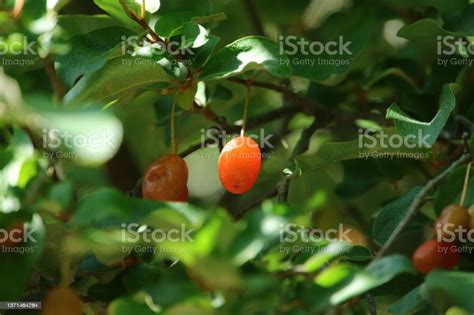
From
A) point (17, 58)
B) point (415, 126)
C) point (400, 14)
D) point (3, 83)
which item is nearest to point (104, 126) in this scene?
point (415, 126)

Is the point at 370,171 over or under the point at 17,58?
under

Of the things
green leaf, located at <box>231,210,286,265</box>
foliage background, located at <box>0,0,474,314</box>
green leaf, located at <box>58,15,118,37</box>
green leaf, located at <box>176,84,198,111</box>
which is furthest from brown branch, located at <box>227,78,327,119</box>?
green leaf, located at <box>231,210,286,265</box>

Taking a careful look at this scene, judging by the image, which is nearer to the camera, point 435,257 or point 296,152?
point 435,257

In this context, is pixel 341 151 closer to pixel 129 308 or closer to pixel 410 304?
pixel 410 304

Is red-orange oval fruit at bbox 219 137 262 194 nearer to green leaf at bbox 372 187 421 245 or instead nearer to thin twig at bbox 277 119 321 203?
thin twig at bbox 277 119 321 203

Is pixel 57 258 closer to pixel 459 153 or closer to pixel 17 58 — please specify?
pixel 17 58

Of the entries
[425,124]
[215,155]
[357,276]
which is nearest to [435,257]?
[425,124]
